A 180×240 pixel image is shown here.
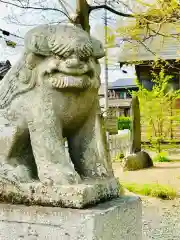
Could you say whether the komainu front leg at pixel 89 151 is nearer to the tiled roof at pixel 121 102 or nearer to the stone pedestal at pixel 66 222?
the stone pedestal at pixel 66 222

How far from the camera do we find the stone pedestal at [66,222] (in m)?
2.29

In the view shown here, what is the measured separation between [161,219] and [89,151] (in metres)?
3.36

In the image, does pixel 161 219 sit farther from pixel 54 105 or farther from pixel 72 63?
Answer: pixel 72 63

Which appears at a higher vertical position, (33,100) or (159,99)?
(33,100)

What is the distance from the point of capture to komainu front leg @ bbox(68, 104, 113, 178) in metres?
2.68

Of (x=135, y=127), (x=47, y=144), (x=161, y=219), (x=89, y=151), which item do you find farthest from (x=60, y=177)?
(x=135, y=127)

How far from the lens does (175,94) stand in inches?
542

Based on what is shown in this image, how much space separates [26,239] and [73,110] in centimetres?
80

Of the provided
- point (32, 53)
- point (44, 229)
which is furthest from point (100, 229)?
point (32, 53)

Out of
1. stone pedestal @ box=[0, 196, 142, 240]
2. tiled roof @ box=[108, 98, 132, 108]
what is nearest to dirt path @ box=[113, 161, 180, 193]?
stone pedestal @ box=[0, 196, 142, 240]

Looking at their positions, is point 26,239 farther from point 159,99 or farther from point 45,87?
point 159,99

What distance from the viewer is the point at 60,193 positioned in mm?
2352

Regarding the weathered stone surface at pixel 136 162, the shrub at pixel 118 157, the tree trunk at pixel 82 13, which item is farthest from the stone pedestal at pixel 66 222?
the shrub at pixel 118 157

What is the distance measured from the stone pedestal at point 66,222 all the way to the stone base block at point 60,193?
0.04 metres
